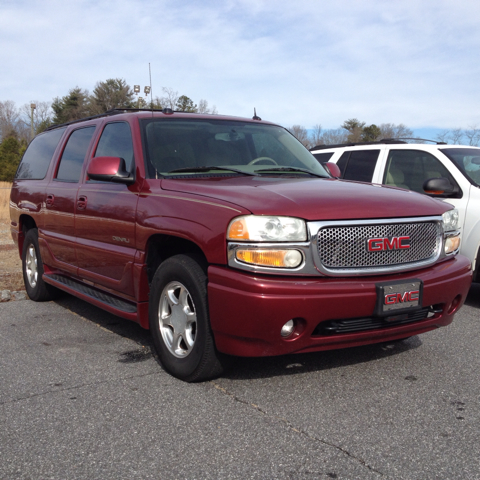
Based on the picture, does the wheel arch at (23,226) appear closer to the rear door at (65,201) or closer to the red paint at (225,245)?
the rear door at (65,201)

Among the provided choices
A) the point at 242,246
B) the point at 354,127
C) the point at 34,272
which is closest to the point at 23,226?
the point at 34,272

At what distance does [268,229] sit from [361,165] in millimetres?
4655

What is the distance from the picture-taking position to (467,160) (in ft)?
A: 21.8

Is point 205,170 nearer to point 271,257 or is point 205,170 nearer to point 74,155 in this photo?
point 271,257

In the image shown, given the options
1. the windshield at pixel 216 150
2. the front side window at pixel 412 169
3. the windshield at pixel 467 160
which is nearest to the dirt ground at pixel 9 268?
the windshield at pixel 216 150

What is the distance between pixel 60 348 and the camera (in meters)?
4.53

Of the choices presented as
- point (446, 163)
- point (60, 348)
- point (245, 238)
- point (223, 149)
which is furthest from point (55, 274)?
point (446, 163)

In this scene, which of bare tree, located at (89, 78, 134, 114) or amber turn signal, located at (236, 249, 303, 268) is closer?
amber turn signal, located at (236, 249, 303, 268)

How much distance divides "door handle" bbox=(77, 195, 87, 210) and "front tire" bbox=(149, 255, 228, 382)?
1382 mm

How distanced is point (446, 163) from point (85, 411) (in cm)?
500

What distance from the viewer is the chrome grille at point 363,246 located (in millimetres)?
3348

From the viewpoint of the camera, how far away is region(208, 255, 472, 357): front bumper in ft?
10.4

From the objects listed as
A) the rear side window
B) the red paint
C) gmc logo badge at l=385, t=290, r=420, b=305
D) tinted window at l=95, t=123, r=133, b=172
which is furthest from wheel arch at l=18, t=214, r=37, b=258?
gmc logo badge at l=385, t=290, r=420, b=305

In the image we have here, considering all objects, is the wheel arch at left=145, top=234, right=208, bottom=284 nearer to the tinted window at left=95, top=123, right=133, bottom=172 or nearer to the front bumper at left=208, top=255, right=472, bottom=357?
the front bumper at left=208, top=255, right=472, bottom=357
